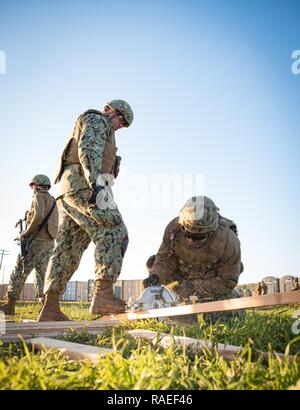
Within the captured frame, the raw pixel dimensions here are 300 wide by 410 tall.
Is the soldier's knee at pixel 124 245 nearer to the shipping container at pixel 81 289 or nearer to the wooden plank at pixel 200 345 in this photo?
the wooden plank at pixel 200 345

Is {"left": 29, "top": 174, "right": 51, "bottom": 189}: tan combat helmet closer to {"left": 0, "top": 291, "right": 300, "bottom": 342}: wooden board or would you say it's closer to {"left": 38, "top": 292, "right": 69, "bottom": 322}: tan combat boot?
{"left": 38, "top": 292, "right": 69, "bottom": 322}: tan combat boot

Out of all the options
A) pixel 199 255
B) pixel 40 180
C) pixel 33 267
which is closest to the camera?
pixel 199 255

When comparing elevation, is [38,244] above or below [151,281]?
above

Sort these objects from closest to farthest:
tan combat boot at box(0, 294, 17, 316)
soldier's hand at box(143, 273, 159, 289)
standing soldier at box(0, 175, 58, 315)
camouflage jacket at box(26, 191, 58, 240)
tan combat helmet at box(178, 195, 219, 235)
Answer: tan combat helmet at box(178, 195, 219, 235), soldier's hand at box(143, 273, 159, 289), tan combat boot at box(0, 294, 17, 316), standing soldier at box(0, 175, 58, 315), camouflage jacket at box(26, 191, 58, 240)

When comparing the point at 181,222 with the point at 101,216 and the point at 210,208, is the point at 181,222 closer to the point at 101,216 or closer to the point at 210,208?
the point at 210,208

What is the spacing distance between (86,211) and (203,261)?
2.28 meters

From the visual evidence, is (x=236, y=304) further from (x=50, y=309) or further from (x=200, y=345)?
(x=50, y=309)

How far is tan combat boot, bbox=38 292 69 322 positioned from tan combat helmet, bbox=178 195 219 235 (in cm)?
199

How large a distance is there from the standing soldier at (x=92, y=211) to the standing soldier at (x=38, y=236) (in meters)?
3.06

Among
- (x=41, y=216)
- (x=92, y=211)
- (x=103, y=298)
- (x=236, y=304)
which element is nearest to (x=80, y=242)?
(x=92, y=211)

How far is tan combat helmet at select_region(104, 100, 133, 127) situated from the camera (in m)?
4.55

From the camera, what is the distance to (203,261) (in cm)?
555

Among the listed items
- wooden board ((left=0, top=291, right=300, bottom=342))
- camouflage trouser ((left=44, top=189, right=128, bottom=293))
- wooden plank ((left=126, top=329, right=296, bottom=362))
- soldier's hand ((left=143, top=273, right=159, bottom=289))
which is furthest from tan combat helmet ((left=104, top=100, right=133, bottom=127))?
wooden plank ((left=126, top=329, right=296, bottom=362))
